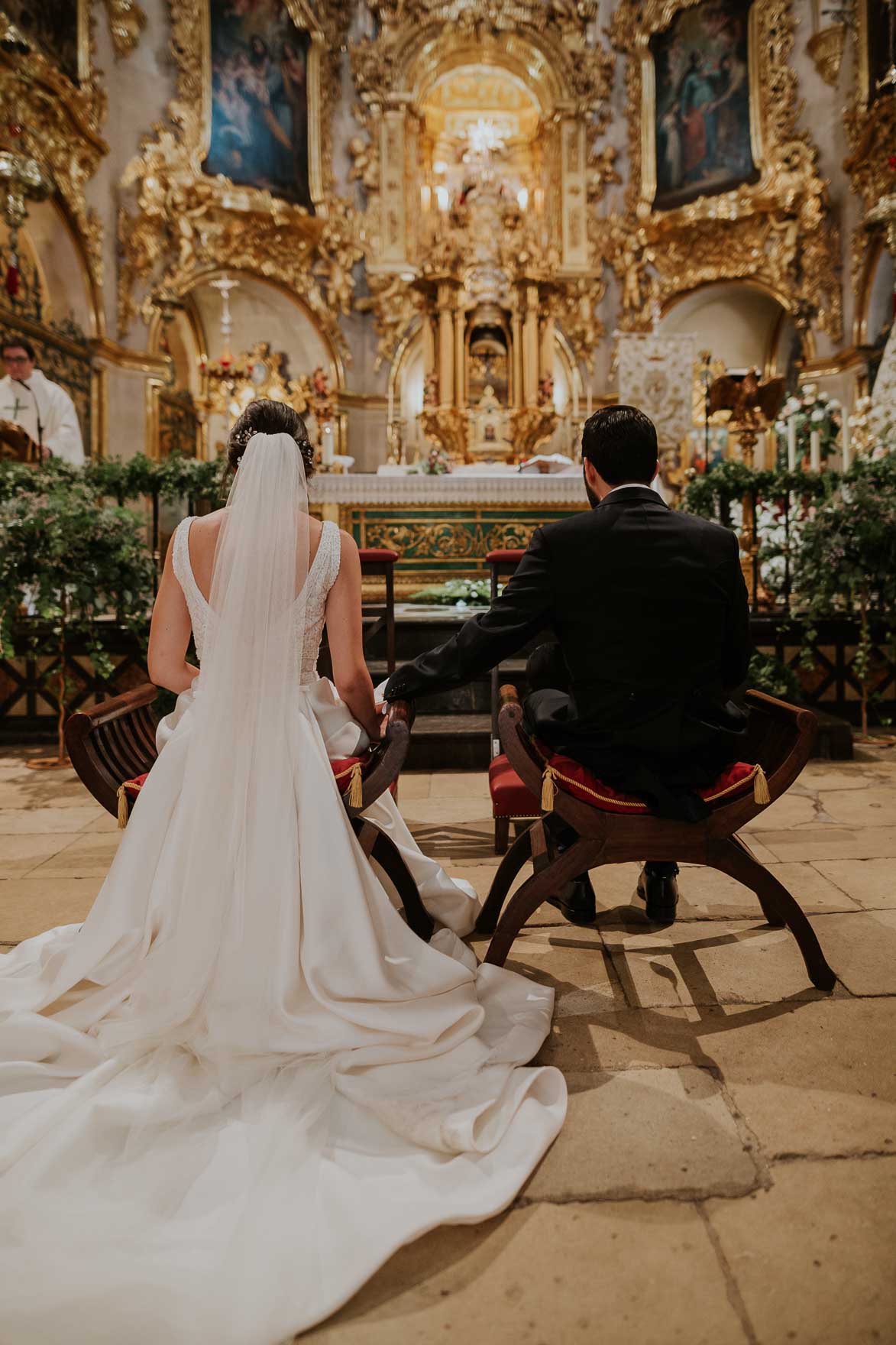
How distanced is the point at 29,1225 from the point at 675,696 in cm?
165

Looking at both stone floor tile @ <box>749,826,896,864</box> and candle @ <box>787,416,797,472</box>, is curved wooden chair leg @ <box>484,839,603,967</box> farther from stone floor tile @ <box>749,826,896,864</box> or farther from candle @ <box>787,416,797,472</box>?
candle @ <box>787,416,797,472</box>

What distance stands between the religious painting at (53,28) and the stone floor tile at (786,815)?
10.0m

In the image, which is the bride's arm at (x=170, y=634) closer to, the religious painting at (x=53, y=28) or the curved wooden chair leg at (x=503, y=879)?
the curved wooden chair leg at (x=503, y=879)

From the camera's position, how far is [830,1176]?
1578 mm

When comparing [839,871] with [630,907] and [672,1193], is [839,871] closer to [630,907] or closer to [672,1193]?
[630,907]

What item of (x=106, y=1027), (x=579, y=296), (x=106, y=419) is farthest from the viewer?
(x=579, y=296)

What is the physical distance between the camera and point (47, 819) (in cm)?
411

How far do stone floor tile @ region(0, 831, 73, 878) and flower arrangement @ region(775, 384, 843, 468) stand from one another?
15.9 feet

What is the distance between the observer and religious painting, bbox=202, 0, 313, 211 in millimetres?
11836

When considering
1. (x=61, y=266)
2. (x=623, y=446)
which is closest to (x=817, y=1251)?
(x=623, y=446)

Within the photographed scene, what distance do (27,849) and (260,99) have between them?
38.9 feet

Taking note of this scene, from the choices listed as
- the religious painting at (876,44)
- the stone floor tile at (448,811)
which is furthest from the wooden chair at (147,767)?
the religious painting at (876,44)

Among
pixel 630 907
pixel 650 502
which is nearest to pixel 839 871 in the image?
pixel 630 907

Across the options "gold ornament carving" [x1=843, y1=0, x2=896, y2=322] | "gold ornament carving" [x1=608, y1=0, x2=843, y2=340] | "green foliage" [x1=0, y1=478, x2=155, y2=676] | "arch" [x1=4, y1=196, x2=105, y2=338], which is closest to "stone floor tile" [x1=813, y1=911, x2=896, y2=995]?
"green foliage" [x1=0, y1=478, x2=155, y2=676]
